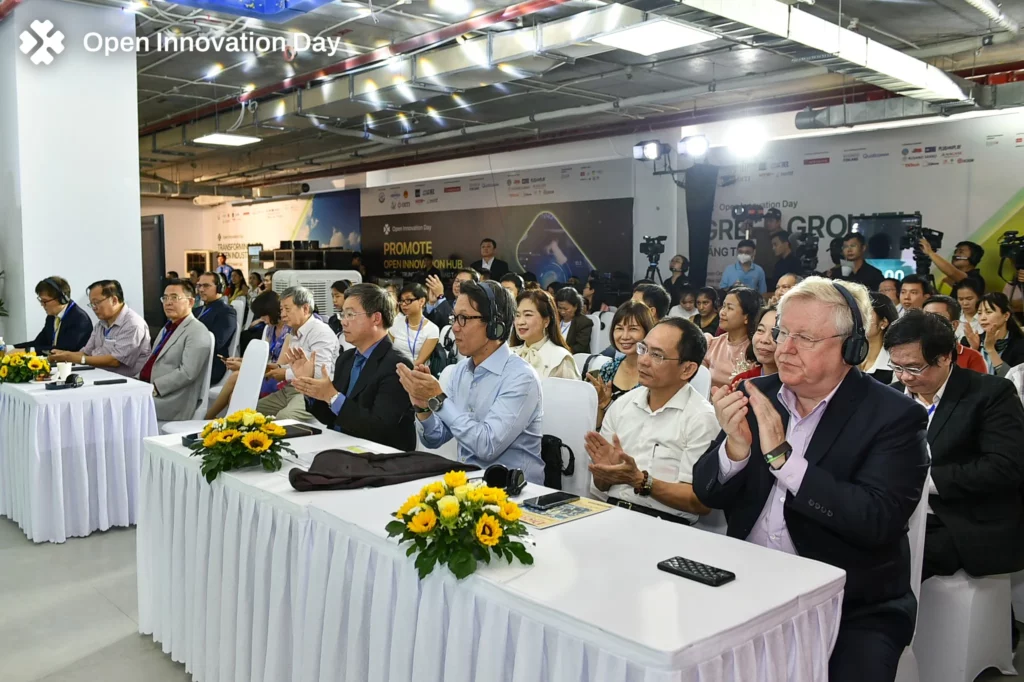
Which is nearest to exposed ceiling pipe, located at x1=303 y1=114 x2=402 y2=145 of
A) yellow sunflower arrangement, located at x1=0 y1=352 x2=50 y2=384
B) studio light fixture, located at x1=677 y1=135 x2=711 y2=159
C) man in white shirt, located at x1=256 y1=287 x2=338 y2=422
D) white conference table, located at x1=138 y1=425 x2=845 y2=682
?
studio light fixture, located at x1=677 y1=135 x2=711 y2=159

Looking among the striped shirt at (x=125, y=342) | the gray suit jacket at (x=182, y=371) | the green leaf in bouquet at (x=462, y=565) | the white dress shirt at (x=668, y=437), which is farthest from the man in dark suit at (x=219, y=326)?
the green leaf in bouquet at (x=462, y=565)

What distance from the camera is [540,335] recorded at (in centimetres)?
493

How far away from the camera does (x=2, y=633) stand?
332 cm

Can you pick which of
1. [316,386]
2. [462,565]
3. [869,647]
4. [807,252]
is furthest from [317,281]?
[869,647]

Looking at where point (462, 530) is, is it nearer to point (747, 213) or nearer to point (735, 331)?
point (735, 331)

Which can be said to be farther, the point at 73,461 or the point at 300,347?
the point at 300,347

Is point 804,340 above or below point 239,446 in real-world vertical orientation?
above

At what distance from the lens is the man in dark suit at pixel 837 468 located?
2.00m

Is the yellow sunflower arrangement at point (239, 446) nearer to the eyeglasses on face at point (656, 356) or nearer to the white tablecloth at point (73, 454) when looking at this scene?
the eyeglasses on face at point (656, 356)

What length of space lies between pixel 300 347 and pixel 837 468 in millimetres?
3646

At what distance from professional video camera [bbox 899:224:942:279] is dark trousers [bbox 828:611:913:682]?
282 inches

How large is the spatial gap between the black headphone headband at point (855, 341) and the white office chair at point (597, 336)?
14.7 ft

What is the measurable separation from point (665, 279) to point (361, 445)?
8.18 metres

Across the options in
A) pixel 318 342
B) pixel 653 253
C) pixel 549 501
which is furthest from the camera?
pixel 653 253
